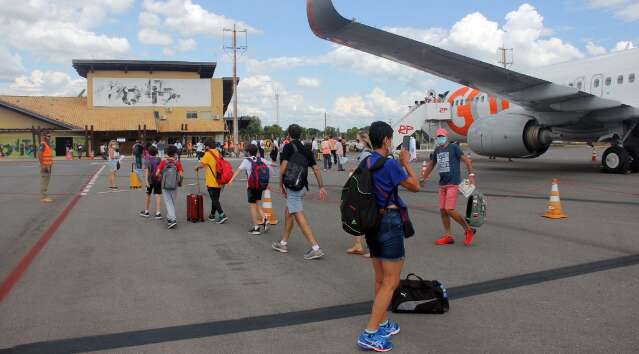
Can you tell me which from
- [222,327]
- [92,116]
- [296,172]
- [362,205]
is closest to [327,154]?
[296,172]

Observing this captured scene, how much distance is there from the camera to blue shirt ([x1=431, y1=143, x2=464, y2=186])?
295 inches

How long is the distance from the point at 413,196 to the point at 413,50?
11.9 feet

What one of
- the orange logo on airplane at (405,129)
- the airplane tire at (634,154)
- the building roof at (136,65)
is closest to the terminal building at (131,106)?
the building roof at (136,65)

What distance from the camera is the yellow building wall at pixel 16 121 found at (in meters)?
48.9

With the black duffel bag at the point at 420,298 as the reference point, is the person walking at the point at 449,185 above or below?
above

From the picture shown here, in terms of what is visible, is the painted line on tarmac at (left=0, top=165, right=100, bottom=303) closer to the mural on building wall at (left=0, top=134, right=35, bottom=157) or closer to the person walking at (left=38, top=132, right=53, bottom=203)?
the person walking at (left=38, top=132, right=53, bottom=203)

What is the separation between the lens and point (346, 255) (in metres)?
6.92

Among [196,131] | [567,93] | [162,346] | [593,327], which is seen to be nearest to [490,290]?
[593,327]

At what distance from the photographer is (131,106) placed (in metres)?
56.3

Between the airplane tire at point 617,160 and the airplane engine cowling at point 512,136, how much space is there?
1.86m

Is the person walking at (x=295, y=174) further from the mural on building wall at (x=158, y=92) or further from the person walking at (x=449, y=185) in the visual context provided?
the mural on building wall at (x=158, y=92)

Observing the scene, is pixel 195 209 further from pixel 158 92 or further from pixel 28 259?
pixel 158 92

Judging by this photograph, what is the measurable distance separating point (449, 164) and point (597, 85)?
12289 millimetres

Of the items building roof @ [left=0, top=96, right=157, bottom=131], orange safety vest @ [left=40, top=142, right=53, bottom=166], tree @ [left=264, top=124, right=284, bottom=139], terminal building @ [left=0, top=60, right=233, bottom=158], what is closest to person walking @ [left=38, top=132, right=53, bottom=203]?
orange safety vest @ [left=40, top=142, right=53, bottom=166]
